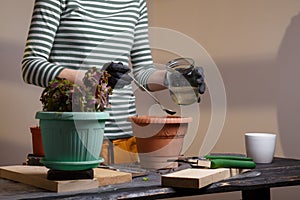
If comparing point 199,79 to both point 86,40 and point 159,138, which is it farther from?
point 86,40

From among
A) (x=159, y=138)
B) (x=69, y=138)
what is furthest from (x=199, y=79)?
(x=69, y=138)

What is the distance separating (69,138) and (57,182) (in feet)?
0.28

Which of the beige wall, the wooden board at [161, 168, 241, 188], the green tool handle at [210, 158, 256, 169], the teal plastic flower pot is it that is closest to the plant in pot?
the teal plastic flower pot

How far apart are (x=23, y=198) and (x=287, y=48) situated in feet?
5.07

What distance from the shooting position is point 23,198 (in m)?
0.79

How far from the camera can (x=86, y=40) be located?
1451 millimetres

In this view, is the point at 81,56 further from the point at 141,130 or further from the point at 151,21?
the point at 151,21

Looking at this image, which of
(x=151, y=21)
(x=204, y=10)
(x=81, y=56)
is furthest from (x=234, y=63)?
(x=81, y=56)

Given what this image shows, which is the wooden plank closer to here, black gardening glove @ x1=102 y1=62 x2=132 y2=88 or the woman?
black gardening glove @ x1=102 y1=62 x2=132 y2=88

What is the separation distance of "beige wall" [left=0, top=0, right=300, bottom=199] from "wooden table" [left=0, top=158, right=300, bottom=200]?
3.11 feet

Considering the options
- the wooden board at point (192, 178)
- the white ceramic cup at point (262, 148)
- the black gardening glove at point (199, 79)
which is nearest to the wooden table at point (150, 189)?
the wooden board at point (192, 178)

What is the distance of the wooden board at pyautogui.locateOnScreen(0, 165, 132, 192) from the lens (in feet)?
2.87

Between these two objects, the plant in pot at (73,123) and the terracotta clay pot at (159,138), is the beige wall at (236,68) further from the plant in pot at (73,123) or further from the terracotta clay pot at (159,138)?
the plant in pot at (73,123)

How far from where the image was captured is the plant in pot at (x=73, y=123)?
2.93 ft
